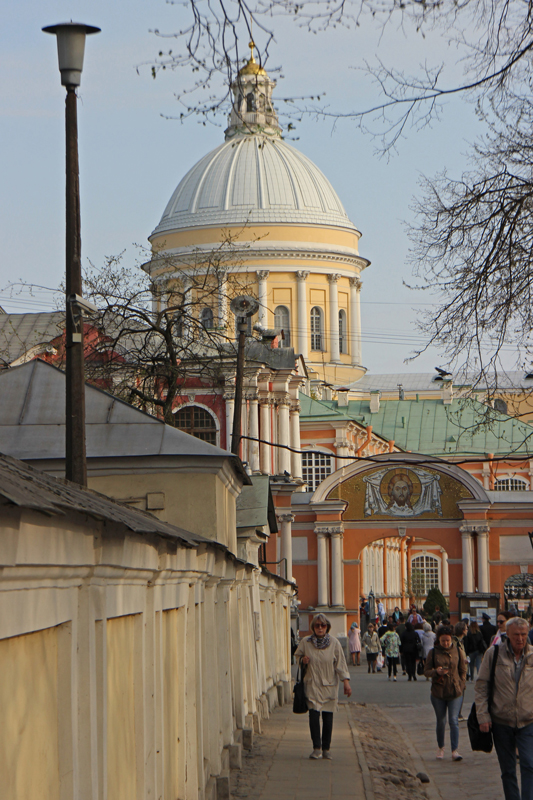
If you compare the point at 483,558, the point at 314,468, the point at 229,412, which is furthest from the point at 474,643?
the point at 314,468

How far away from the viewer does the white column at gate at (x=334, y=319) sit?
70.5m

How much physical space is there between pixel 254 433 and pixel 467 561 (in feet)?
30.9

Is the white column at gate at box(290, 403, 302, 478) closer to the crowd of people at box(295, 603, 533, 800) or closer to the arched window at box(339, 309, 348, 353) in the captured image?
the arched window at box(339, 309, 348, 353)

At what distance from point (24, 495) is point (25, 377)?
359 inches

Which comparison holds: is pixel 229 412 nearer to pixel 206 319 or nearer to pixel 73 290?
pixel 206 319

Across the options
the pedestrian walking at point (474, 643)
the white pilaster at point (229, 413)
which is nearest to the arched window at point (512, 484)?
the white pilaster at point (229, 413)

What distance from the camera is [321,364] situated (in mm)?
71688

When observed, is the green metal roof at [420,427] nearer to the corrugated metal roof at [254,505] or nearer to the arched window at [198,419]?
the arched window at [198,419]

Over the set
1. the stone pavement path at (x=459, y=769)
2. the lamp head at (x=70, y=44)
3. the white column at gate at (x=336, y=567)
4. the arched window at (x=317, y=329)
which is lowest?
the stone pavement path at (x=459, y=769)

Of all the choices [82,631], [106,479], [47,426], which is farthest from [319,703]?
[82,631]

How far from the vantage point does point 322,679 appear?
1238cm

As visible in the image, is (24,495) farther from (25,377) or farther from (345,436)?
(345,436)

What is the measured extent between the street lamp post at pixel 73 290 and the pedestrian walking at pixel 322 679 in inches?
151

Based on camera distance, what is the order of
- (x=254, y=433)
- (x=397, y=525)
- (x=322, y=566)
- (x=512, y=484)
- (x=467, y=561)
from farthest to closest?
(x=512, y=484) < (x=254, y=433) < (x=397, y=525) < (x=322, y=566) < (x=467, y=561)
